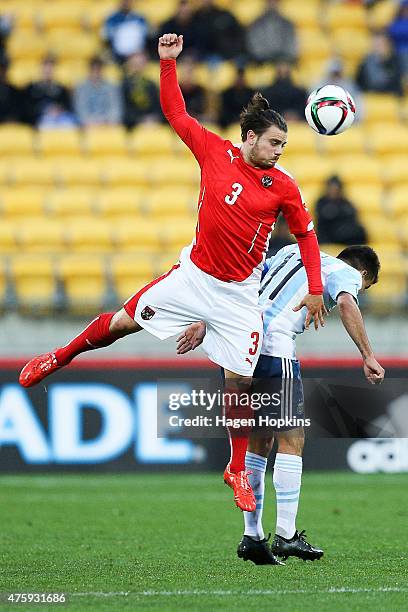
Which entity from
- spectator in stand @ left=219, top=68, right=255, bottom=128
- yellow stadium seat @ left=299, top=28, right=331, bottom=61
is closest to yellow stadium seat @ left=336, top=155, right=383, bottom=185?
spectator in stand @ left=219, top=68, right=255, bottom=128

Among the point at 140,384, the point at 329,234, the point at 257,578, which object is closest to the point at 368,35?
the point at 329,234

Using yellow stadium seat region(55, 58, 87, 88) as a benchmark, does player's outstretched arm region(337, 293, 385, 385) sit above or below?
below

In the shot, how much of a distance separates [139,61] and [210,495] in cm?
706

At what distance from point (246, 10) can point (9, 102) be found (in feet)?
12.5

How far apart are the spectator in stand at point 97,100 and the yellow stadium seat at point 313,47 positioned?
9.93 feet

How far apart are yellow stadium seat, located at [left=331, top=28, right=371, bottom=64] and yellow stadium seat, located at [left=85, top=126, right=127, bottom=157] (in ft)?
11.9

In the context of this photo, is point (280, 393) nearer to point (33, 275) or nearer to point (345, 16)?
point (33, 275)

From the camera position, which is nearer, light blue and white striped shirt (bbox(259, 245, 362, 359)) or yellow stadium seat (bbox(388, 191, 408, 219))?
light blue and white striped shirt (bbox(259, 245, 362, 359))

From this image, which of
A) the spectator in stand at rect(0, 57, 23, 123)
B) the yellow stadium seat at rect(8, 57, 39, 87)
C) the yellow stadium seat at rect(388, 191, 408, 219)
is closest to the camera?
the yellow stadium seat at rect(388, 191, 408, 219)

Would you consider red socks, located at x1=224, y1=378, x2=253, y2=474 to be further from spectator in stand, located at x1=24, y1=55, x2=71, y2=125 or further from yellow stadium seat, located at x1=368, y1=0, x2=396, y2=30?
yellow stadium seat, located at x1=368, y1=0, x2=396, y2=30

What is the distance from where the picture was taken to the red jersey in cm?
770

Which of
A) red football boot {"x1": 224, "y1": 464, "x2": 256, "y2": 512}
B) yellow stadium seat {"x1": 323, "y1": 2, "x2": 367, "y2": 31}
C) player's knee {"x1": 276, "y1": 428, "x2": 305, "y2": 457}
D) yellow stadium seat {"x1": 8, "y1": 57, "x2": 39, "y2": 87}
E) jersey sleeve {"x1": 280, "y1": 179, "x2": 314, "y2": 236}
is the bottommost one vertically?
red football boot {"x1": 224, "y1": 464, "x2": 256, "y2": 512}

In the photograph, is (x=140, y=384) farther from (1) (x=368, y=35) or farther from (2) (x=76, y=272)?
(1) (x=368, y=35)

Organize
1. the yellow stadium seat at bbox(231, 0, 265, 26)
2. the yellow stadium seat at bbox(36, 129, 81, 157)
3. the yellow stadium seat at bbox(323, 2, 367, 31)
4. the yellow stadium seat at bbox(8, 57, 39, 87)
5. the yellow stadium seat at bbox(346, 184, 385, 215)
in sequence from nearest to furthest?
the yellow stadium seat at bbox(346, 184, 385, 215), the yellow stadium seat at bbox(36, 129, 81, 157), the yellow stadium seat at bbox(8, 57, 39, 87), the yellow stadium seat at bbox(231, 0, 265, 26), the yellow stadium seat at bbox(323, 2, 367, 31)
